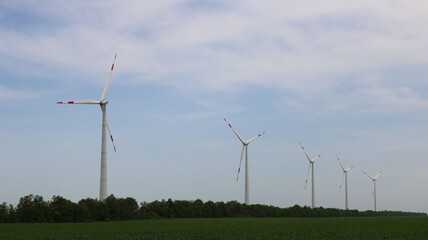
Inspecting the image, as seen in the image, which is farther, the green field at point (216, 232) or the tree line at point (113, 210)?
the tree line at point (113, 210)

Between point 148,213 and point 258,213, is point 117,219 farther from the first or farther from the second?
point 258,213

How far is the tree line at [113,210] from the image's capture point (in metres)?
93.8

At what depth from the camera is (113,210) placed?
10644cm

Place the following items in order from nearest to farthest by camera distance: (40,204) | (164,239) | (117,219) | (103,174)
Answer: (164,239), (103,174), (40,204), (117,219)

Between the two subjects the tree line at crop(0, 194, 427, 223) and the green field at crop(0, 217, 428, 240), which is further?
the tree line at crop(0, 194, 427, 223)

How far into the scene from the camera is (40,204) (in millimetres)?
95188

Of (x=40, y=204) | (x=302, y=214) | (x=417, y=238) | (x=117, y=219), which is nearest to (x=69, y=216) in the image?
(x=40, y=204)

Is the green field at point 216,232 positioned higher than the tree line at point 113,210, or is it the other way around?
the tree line at point 113,210

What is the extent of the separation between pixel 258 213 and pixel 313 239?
105989 mm

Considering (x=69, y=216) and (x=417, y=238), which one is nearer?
(x=417, y=238)

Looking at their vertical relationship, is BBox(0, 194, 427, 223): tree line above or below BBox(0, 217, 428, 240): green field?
above

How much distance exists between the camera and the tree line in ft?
308

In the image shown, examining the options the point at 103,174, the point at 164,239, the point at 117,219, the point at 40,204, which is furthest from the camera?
the point at 117,219

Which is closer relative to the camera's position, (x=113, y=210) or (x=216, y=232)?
(x=216, y=232)
